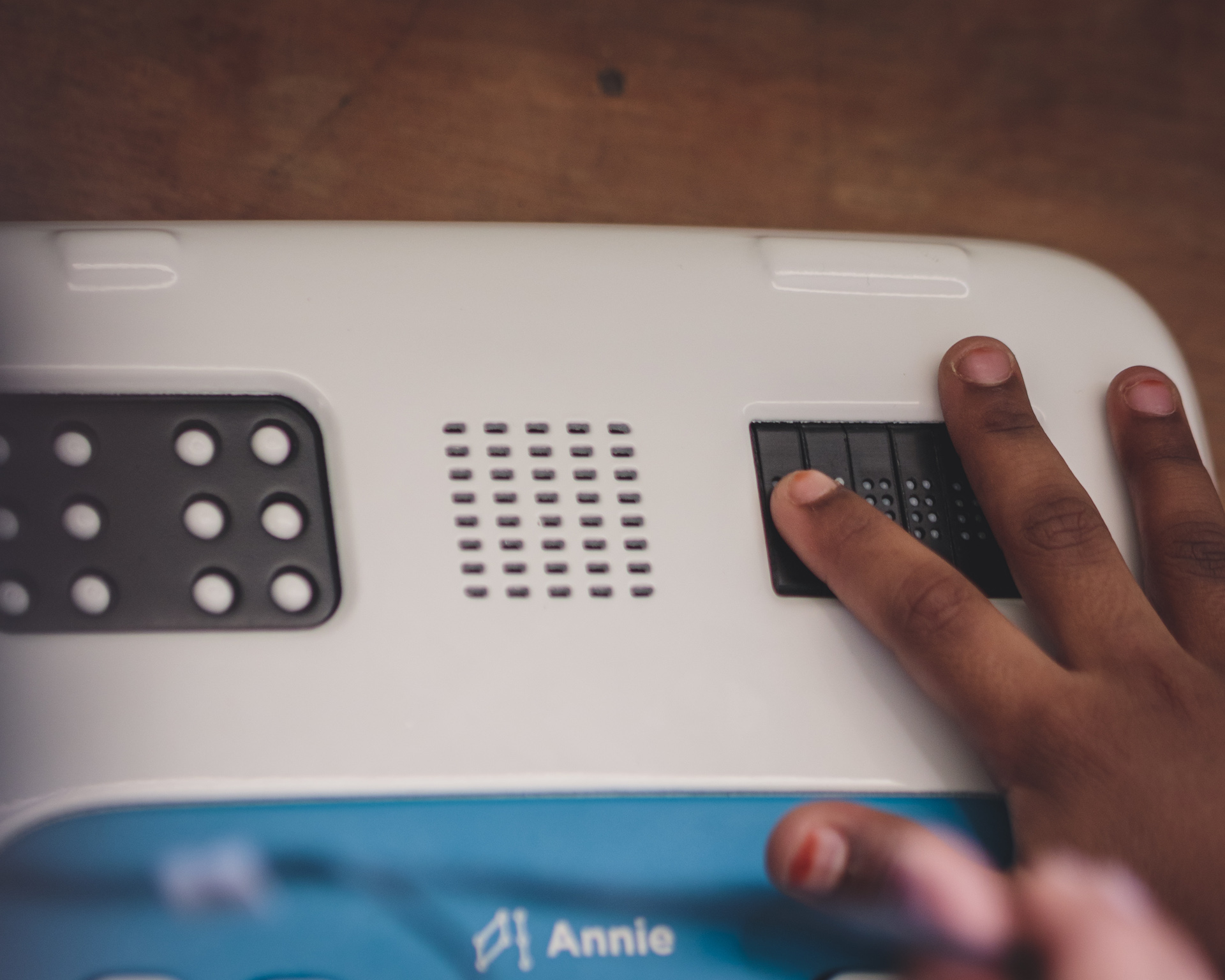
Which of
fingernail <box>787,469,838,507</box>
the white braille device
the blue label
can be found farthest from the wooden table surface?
the blue label

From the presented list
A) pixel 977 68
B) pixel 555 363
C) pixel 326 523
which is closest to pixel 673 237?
pixel 555 363

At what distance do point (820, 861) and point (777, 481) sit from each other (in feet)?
0.55

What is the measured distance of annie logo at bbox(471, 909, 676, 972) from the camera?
399 millimetres

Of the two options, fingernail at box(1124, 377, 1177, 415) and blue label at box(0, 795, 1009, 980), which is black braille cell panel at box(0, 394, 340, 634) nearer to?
blue label at box(0, 795, 1009, 980)

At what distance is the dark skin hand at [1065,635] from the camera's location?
0.43m

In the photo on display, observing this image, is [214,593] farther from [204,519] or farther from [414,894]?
[414,894]

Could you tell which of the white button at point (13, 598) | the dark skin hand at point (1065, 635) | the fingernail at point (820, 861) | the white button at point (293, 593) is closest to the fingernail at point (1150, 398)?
the dark skin hand at point (1065, 635)

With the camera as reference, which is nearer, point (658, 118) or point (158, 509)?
point (158, 509)

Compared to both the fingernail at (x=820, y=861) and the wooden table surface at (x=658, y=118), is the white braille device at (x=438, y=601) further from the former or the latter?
the wooden table surface at (x=658, y=118)

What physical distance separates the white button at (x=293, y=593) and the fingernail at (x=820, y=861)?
0.73 feet

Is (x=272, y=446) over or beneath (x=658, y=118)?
beneath

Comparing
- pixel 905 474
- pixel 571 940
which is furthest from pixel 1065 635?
pixel 571 940

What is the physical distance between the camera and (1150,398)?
0.51m

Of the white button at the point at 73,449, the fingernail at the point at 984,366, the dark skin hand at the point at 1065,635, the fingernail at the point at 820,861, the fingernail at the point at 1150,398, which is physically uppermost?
the fingernail at the point at 984,366
